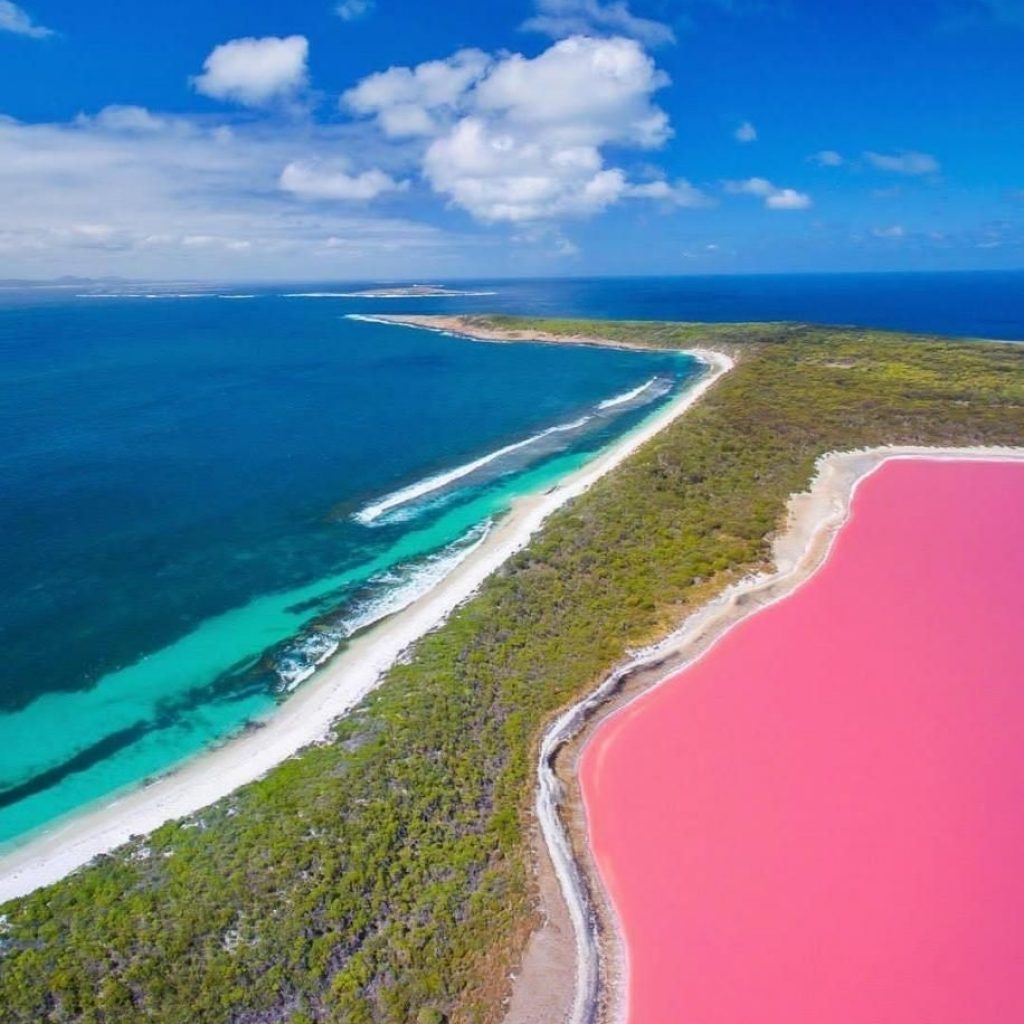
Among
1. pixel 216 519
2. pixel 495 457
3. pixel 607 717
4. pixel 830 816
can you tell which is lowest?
pixel 830 816

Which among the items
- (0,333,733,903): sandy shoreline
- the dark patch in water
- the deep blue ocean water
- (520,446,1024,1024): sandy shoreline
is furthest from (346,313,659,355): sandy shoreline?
the dark patch in water

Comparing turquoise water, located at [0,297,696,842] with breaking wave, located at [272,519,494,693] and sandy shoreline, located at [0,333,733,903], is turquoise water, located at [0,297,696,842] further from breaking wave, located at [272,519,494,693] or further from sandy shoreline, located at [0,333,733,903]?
sandy shoreline, located at [0,333,733,903]

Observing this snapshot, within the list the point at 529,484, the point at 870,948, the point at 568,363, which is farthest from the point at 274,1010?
the point at 568,363

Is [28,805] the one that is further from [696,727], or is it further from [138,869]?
[696,727]

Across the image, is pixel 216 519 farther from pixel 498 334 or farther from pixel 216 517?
pixel 498 334

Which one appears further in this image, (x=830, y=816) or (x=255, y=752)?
(x=255, y=752)

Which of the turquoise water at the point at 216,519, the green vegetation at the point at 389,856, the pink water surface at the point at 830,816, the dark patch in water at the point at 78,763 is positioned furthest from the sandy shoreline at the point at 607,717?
the dark patch in water at the point at 78,763

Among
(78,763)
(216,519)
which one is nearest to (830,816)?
(78,763)
